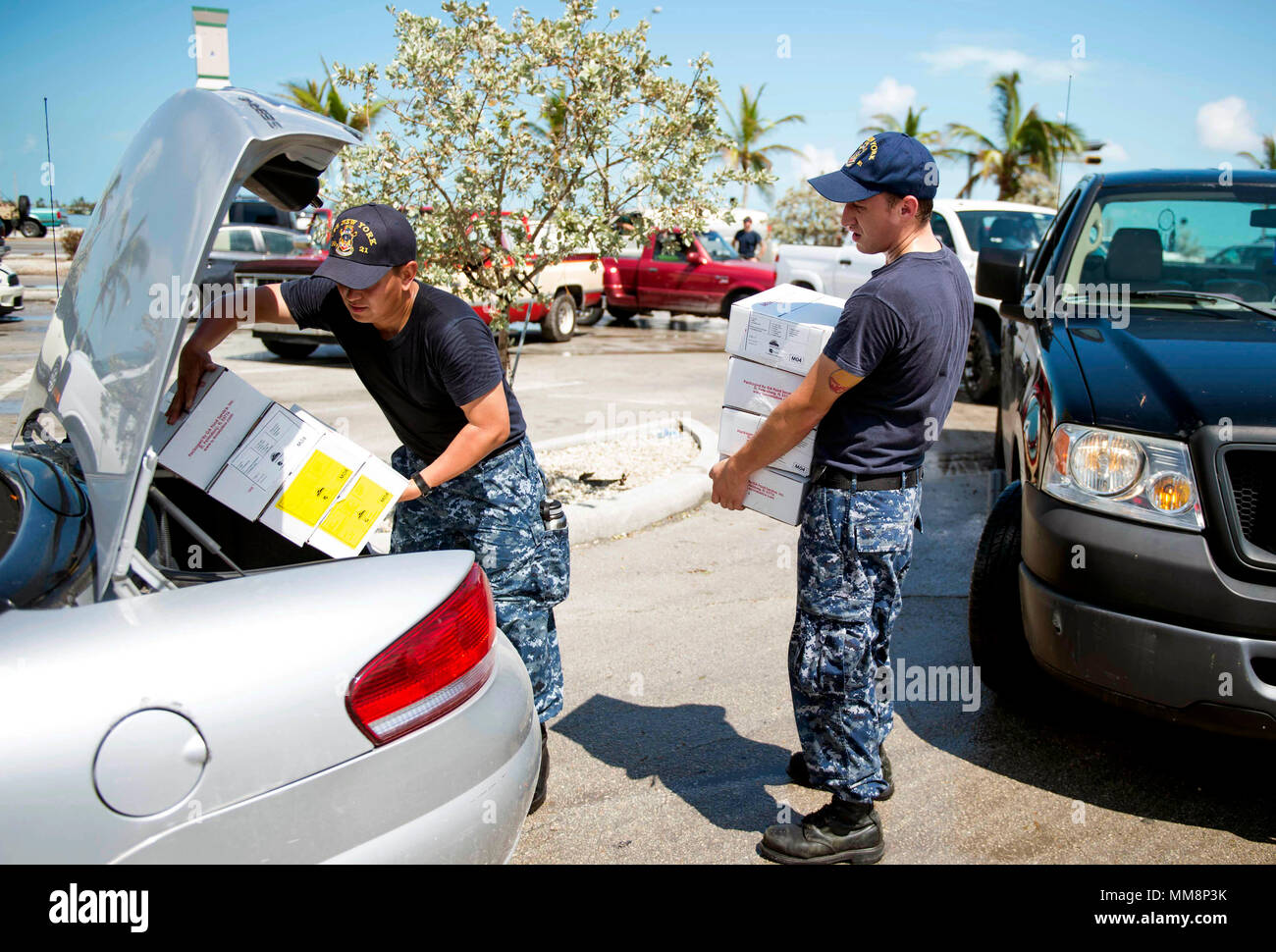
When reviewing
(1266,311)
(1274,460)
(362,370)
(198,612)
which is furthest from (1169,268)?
(198,612)

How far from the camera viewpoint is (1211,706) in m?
2.84

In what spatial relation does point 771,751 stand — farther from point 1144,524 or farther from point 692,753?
point 1144,524

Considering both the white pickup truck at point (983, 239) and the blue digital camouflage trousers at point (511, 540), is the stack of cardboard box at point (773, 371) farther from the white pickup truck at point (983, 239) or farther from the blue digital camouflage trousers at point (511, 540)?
the white pickup truck at point (983, 239)

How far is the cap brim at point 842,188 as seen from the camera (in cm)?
274

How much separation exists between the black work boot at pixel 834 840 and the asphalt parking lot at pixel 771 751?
0.32ft

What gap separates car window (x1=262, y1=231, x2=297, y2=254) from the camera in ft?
51.0

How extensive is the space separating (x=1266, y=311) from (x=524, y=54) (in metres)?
3.98

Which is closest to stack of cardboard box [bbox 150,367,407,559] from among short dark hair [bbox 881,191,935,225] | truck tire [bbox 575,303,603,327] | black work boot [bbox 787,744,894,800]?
short dark hair [bbox 881,191,935,225]

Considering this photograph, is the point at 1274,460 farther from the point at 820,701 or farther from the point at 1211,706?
the point at 820,701

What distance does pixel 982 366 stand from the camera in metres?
10.4

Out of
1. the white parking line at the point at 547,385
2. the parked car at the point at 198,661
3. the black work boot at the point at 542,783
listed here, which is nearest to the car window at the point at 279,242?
the white parking line at the point at 547,385

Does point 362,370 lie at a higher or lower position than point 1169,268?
lower

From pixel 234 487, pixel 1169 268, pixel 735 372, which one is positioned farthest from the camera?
pixel 1169 268

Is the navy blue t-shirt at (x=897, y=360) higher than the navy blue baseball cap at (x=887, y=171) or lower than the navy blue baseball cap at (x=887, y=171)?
lower
